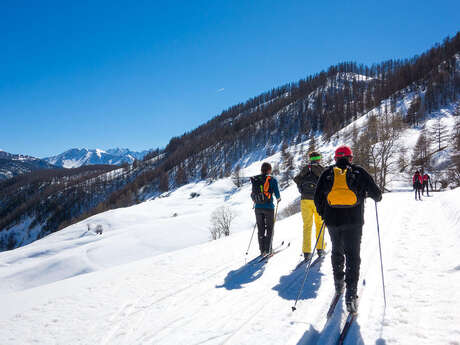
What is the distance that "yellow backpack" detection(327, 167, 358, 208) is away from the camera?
324 cm

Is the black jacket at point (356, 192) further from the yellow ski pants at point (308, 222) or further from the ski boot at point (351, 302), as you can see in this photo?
the yellow ski pants at point (308, 222)

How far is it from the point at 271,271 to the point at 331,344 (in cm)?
259

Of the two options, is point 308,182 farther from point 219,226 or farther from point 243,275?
point 219,226

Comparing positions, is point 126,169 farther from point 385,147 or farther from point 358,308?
point 358,308

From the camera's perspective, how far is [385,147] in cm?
2739

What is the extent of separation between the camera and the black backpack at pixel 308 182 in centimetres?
537

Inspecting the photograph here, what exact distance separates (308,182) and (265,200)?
3.87ft

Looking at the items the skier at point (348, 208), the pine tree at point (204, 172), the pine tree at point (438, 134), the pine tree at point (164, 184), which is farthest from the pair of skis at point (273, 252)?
the pine tree at point (164, 184)

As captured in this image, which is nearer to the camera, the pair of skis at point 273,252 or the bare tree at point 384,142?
the pair of skis at point 273,252

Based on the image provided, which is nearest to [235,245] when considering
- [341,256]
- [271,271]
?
[271,271]

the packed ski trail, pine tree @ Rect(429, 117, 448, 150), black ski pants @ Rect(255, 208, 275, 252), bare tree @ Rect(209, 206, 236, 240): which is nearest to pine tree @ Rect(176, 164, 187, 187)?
bare tree @ Rect(209, 206, 236, 240)

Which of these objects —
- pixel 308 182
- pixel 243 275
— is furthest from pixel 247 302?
pixel 308 182

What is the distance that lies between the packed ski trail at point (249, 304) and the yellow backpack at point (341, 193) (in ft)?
5.08

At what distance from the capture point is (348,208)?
10.9ft
